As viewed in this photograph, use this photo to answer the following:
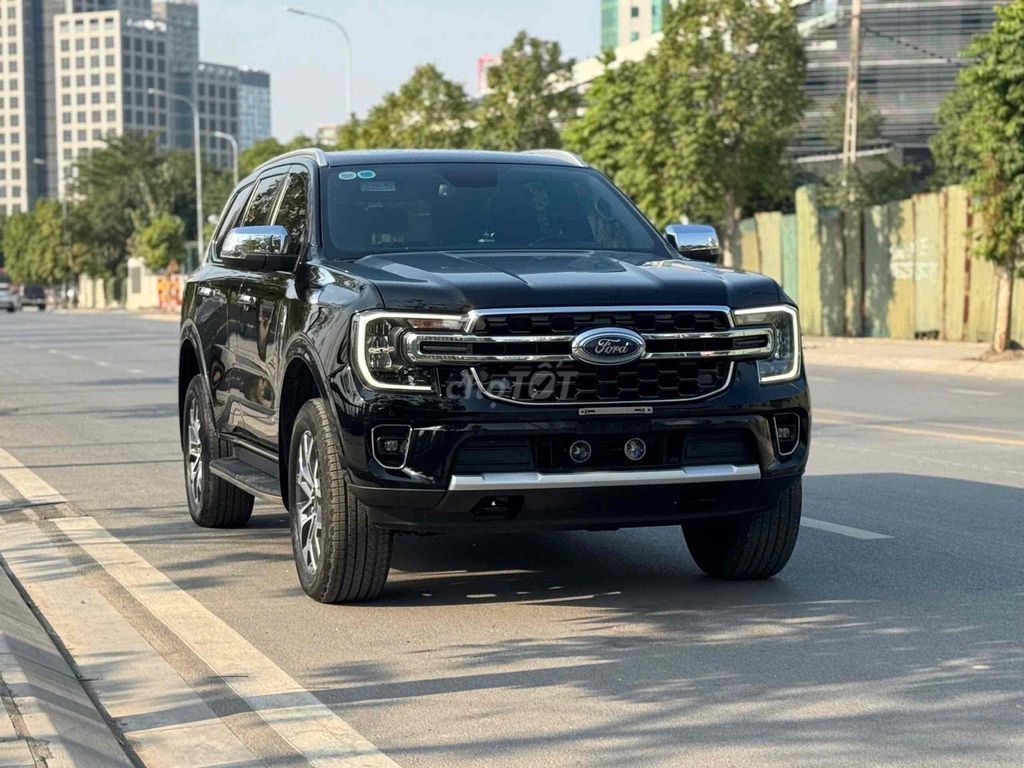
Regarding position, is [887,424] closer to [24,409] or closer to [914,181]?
[24,409]

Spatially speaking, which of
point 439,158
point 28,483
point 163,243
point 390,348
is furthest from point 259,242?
point 163,243

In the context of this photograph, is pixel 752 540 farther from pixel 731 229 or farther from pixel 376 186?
pixel 731 229

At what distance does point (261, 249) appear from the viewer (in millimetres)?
7863

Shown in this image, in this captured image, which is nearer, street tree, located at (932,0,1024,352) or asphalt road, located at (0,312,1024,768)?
asphalt road, located at (0,312,1024,768)

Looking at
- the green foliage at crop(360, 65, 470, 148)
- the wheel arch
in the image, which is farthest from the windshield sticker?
the green foliage at crop(360, 65, 470, 148)

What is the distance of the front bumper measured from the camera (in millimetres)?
6652

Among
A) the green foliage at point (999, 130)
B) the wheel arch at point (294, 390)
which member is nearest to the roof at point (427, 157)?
the wheel arch at point (294, 390)

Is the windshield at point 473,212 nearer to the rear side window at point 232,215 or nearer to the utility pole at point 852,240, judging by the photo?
the rear side window at point 232,215

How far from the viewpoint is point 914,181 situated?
66.9 metres

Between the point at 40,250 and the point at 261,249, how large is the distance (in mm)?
145059

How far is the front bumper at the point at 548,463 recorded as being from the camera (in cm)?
665

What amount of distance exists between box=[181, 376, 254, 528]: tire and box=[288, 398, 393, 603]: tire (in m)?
1.74

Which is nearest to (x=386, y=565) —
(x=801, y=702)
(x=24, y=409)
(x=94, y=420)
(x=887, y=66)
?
(x=801, y=702)

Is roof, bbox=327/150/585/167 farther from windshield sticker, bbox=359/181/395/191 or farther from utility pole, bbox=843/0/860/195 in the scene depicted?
utility pole, bbox=843/0/860/195
